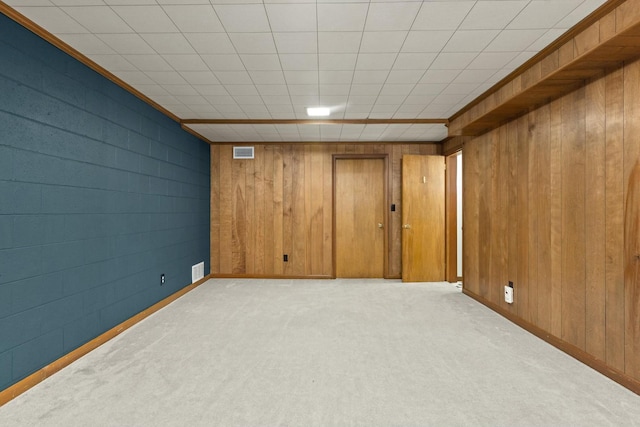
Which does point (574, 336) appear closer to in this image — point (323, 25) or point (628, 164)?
point (628, 164)

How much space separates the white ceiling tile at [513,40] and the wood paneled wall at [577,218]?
0.53 meters

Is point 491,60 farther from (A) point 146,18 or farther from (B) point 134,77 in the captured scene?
(B) point 134,77

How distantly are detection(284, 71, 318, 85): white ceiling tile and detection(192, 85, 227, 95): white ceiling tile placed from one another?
698 millimetres

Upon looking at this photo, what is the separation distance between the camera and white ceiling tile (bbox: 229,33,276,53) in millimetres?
2086

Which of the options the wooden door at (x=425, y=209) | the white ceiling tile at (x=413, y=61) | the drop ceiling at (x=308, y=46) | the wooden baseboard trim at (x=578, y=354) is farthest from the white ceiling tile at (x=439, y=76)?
the wooden baseboard trim at (x=578, y=354)

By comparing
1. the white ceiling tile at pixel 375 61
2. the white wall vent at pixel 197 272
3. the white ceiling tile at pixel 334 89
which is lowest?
the white wall vent at pixel 197 272

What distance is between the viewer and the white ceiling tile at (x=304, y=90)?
2.93 meters

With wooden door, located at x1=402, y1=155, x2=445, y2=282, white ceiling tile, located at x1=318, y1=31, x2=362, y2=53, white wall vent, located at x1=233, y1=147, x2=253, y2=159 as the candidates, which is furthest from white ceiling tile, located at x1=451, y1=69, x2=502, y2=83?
white wall vent, located at x1=233, y1=147, x2=253, y2=159

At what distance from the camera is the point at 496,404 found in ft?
5.74

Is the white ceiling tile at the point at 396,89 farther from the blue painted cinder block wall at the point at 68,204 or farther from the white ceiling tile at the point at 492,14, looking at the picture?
the blue painted cinder block wall at the point at 68,204

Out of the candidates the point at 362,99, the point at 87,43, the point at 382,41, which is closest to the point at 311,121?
the point at 362,99

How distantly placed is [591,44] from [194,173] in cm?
446

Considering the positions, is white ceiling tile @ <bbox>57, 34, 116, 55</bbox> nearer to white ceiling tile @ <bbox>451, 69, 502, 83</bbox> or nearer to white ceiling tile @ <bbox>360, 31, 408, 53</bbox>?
white ceiling tile @ <bbox>360, 31, 408, 53</bbox>

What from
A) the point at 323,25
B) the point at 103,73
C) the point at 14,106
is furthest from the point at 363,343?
the point at 103,73
